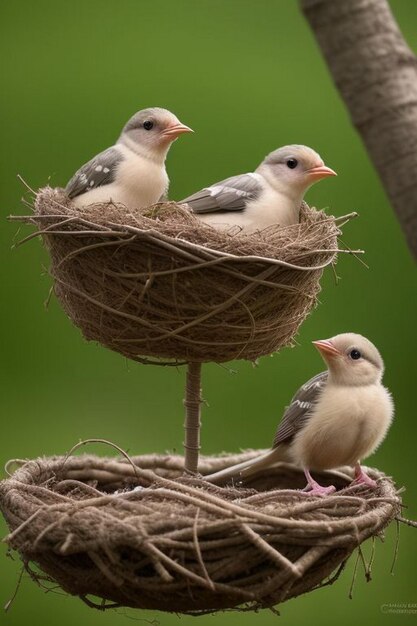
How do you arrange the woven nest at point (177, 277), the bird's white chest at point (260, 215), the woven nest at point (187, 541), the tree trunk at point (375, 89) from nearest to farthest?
1. the tree trunk at point (375, 89)
2. the woven nest at point (187, 541)
3. the woven nest at point (177, 277)
4. the bird's white chest at point (260, 215)

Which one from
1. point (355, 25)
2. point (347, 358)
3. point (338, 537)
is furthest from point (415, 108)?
point (347, 358)

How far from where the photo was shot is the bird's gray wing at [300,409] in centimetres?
225

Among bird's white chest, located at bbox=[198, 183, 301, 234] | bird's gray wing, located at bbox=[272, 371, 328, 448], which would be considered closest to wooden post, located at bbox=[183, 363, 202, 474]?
bird's gray wing, located at bbox=[272, 371, 328, 448]

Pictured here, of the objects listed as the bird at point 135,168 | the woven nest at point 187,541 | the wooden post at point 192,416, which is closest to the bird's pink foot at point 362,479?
the woven nest at point 187,541

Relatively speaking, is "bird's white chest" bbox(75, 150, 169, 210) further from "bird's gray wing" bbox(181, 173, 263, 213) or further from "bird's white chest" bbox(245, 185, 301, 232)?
"bird's white chest" bbox(245, 185, 301, 232)

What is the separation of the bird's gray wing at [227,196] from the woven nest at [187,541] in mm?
566

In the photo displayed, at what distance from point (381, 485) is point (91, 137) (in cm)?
155

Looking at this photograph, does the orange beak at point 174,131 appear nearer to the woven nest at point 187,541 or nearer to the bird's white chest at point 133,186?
the bird's white chest at point 133,186

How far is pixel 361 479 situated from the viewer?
223 cm

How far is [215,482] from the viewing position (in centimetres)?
235

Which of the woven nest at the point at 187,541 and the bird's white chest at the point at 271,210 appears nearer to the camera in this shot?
the woven nest at the point at 187,541

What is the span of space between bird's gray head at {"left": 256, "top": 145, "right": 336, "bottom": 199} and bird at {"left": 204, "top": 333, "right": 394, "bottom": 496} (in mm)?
321

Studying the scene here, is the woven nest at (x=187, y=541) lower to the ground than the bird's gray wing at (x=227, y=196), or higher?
lower

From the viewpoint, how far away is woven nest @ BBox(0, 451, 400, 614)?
180 cm
